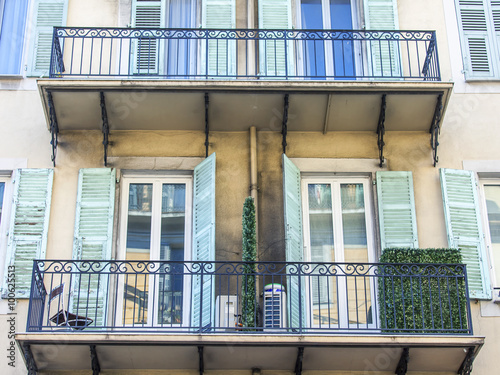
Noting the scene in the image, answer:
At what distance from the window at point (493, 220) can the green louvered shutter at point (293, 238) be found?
2.71m

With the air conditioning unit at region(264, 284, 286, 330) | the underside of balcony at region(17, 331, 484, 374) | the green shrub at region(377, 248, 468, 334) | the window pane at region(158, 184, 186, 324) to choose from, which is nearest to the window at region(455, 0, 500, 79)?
the green shrub at region(377, 248, 468, 334)

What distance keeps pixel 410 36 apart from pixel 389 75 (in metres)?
0.78

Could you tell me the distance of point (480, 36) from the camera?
42.9ft

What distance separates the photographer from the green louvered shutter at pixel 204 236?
35.7ft

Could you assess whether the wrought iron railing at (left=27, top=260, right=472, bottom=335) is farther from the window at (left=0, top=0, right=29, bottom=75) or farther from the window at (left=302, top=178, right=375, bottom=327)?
the window at (left=0, top=0, right=29, bottom=75)

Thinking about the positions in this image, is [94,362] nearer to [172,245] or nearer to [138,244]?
[138,244]

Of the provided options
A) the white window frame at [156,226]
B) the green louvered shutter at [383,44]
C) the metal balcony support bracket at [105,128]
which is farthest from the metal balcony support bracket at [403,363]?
the metal balcony support bracket at [105,128]

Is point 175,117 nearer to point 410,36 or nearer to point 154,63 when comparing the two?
point 154,63

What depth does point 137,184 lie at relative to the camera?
39.8 feet

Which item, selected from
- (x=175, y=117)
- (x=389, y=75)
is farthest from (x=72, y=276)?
(x=389, y=75)

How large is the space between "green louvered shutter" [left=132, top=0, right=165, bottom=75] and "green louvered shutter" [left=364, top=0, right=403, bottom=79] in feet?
10.6

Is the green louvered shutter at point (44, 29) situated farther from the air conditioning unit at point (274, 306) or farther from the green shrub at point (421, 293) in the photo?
the green shrub at point (421, 293)

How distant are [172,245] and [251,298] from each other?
1876 millimetres

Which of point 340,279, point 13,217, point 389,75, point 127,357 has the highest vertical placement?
point 389,75
